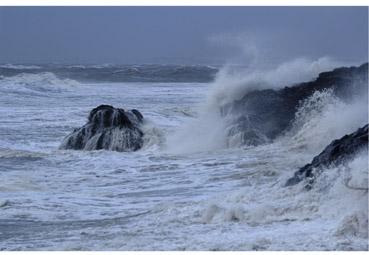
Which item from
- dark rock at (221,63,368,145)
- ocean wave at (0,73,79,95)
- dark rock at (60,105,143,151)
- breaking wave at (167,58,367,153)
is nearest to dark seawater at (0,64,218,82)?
ocean wave at (0,73,79,95)

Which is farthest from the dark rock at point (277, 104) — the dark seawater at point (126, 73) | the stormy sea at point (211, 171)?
the dark seawater at point (126, 73)

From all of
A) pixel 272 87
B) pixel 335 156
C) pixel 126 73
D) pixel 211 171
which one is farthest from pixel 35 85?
pixel 335 156

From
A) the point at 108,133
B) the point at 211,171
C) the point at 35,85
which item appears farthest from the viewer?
the point at 35,85

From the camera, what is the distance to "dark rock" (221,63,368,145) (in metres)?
11.3

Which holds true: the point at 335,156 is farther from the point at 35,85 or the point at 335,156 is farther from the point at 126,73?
the point at 126,73

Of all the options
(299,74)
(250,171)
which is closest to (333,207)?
(250,171)

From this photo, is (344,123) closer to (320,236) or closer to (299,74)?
(299,74)

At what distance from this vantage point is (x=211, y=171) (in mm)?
8547

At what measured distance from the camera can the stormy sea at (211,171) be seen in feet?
17.5

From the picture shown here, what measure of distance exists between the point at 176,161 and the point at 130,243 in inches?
174

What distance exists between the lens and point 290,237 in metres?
4.99

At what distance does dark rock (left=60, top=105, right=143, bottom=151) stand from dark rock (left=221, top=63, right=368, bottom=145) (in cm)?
173

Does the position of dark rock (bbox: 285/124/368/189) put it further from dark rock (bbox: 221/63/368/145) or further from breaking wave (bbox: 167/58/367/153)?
dark rock (bbox: 221/63/368/145)

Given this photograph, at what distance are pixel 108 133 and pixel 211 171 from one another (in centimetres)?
362
